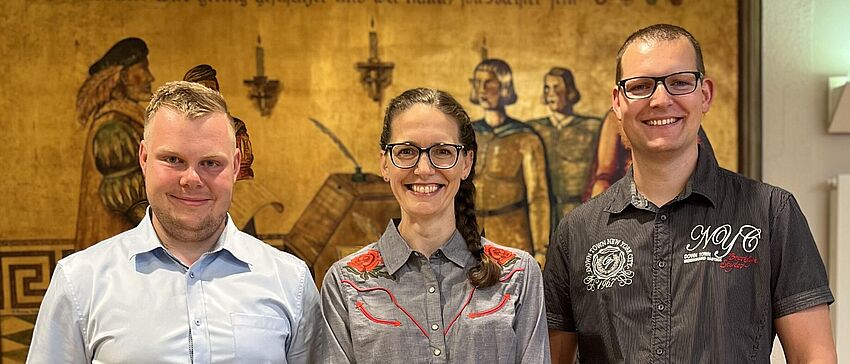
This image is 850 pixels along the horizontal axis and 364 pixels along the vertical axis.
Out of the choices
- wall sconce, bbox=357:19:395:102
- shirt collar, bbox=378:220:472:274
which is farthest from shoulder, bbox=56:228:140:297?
wall sconce, bbox=357:19:395:102

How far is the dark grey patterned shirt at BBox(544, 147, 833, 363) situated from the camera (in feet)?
6.81

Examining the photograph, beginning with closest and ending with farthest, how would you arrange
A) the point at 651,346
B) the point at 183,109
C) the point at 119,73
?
1. the point at 183,109
2. the point at 651,346
3. the point at 119,73

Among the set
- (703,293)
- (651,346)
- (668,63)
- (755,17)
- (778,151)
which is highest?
(755,17)

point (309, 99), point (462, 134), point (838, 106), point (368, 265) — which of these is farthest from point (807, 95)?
point (368, 265)

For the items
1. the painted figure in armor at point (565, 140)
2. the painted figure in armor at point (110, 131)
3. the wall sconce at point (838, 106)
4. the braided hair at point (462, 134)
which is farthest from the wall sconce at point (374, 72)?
the wall sconce at point (838, 106)

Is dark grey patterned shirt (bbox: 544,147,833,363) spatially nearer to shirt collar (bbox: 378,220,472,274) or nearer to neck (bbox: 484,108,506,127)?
shirt collar (bbox: 378,220,472,274)

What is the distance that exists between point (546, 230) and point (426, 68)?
3.08 ft

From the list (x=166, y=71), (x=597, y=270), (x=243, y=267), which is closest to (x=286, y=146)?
(x=166, y=71)

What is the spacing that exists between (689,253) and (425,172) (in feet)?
2.40

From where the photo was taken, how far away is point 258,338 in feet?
6.63

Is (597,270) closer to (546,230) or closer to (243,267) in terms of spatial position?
(243,267)

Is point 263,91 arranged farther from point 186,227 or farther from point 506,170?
point 186,227

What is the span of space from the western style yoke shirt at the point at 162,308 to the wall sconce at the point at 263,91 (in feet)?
5.30

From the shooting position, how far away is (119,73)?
3654mm
